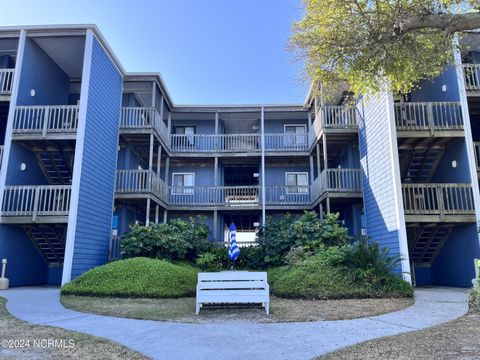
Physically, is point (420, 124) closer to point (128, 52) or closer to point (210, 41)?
point (210, 41)

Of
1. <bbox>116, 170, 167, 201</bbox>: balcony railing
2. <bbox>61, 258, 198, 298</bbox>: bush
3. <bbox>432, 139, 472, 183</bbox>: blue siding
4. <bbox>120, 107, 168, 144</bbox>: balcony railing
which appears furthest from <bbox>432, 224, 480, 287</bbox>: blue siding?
<bbox>120, 107, 168, 144</bbox>: balcony railing

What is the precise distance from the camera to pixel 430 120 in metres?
12.6

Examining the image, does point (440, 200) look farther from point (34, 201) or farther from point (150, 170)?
point (34, 201)

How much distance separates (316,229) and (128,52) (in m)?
11.4

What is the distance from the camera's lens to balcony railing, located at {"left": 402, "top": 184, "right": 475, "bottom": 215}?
1199 centimetres

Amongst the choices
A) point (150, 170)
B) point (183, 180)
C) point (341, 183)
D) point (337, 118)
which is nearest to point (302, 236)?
point (341, 183)

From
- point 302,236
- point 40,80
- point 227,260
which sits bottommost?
point 227,260

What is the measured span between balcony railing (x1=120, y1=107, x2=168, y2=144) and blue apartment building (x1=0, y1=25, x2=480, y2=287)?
0.05 m

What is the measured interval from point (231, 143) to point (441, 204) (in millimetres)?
10690

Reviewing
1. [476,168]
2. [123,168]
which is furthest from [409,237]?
[123,168]

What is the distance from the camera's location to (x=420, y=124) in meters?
12.6

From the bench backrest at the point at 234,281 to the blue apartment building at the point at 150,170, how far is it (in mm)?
5670

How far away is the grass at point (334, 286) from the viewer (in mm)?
8945

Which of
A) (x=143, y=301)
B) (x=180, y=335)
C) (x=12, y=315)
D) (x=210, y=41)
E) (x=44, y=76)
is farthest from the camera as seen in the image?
(x=210, y=41)
